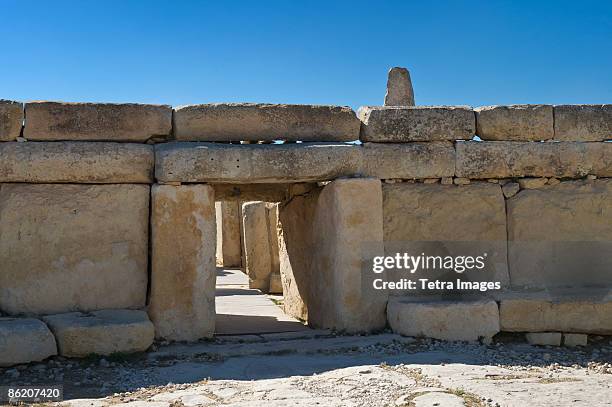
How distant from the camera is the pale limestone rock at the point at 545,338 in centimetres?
588

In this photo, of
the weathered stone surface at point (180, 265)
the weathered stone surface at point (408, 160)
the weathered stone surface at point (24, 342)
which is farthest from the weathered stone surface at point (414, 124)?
the weathered stone surface at point (24, 342)

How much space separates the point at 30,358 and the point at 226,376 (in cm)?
145

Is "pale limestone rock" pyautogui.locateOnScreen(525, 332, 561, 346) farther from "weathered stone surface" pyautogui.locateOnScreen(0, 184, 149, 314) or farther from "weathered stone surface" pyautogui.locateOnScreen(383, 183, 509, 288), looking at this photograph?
"weathered stone surface" pyautogui.locateOnScreen(0, 184, 149, 314)

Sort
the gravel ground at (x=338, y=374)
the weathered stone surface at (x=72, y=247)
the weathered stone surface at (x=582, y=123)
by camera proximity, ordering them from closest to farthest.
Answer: the gravel ground at (x=338, y=374) < the weathered stone surface at (x=72, y=247) < the weathered stone surface at (x=582, y=123)

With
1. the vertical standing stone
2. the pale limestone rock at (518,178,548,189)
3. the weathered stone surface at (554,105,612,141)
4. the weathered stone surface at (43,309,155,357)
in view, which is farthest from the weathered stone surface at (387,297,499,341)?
the vertical standing stone

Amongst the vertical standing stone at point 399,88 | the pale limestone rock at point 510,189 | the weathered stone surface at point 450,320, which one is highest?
the vertical standing stone at point 399,88

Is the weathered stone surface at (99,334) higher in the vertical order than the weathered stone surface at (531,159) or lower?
lower

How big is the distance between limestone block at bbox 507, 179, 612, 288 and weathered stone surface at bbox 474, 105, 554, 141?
1.78 ft

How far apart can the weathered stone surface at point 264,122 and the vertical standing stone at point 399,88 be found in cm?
208

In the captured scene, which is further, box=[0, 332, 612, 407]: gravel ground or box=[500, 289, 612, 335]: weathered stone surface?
box=[500, 289, 612, 335]: weathered stone surface

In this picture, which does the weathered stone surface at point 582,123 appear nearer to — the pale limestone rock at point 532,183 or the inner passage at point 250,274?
the pale limestone rock at point 532,183

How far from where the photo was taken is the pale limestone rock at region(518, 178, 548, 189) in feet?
21.3

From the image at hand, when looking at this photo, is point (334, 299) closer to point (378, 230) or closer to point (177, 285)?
point (378, 230)

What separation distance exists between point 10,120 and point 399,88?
4.58m
